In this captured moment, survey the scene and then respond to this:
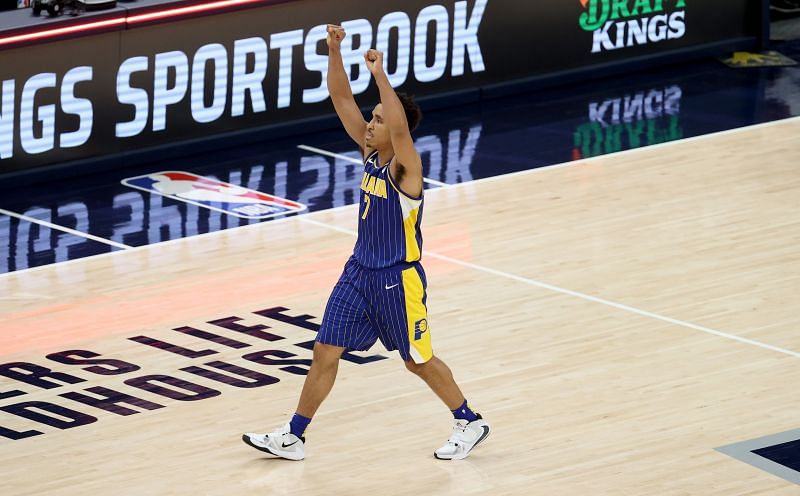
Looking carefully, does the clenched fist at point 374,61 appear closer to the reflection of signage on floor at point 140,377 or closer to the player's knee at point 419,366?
the player's knee at point 419,366

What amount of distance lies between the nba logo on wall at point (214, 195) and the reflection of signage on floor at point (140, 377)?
8.26 feet

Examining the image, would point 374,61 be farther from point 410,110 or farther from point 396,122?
point 410,110

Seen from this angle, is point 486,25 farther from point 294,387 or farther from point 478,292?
point 294,387

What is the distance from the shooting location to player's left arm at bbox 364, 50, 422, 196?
784 centimetres

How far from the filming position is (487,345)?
10000mm

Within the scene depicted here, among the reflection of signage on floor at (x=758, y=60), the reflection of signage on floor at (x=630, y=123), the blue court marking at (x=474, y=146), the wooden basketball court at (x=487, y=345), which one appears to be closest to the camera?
the wooden basketball court at (x=487, y=345)

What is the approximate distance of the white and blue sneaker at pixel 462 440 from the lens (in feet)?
27.5

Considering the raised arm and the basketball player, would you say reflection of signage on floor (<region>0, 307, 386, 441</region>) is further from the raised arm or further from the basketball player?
the raised arm

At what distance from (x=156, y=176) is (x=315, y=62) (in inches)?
72.5

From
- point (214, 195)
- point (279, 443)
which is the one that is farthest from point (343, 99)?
point (214, 195)

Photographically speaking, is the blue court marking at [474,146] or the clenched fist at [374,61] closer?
the clenched fist at [374,61]

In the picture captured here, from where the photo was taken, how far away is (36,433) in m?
8.88

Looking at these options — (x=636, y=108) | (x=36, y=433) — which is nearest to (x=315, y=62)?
(x=636, y=108)

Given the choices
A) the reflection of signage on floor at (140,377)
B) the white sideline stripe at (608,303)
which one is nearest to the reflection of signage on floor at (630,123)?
the white sideline stripe at (608,303)
